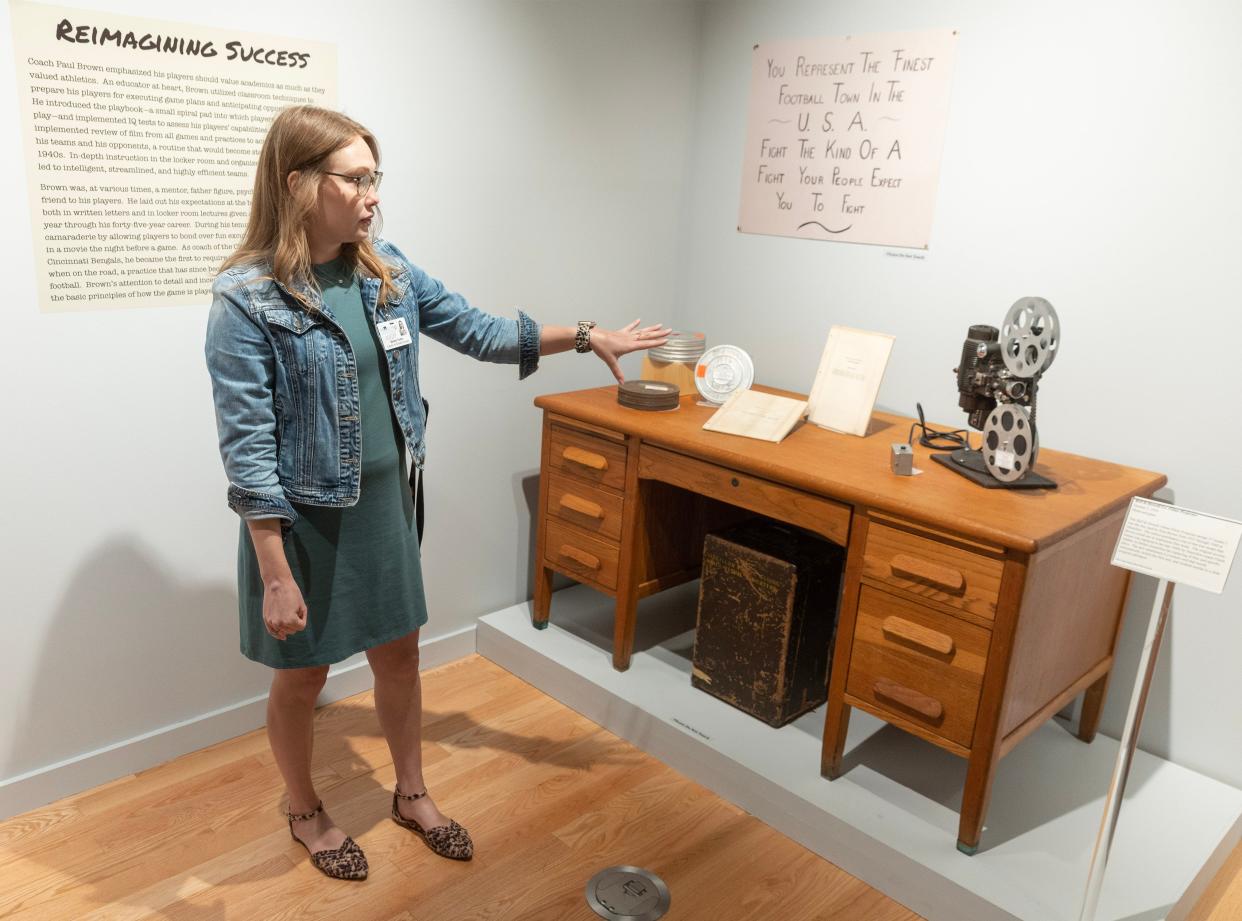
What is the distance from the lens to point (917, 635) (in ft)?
6.85

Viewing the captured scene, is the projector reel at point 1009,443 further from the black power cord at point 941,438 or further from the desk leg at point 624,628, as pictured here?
the desk leg at point 624,628

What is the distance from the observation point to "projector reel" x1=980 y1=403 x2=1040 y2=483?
7.05ft

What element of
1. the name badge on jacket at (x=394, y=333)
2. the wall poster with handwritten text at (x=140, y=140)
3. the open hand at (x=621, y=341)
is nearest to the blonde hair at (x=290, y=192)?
the name badge on jacket at (x=394, y=333)

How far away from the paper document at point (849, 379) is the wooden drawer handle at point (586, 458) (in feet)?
1.87

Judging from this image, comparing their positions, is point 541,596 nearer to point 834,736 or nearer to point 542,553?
point 542,553

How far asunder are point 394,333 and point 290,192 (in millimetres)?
314

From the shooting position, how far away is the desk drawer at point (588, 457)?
105 inches

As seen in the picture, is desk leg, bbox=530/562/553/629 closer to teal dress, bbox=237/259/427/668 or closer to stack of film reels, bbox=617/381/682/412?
stack of film reels, bbox=617/381/682/412

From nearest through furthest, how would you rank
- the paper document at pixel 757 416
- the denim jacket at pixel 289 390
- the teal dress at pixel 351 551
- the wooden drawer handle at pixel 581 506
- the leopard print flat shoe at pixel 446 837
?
the denim jacket at pixel 289 390 → the teal dress at pixel 351 551 → the leopard print flat shoe at pixel 446 837 → the paper document at pixel 757 416 → the wooden drawer handle at pixel 581 506

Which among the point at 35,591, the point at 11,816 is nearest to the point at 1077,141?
the point at 35,591

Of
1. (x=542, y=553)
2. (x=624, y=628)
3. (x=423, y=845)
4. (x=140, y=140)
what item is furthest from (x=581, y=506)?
(x=140, y=140)

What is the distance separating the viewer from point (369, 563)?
6.40ft

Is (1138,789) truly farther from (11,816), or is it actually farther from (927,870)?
(11,816)

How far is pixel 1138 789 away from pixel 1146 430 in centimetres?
87
